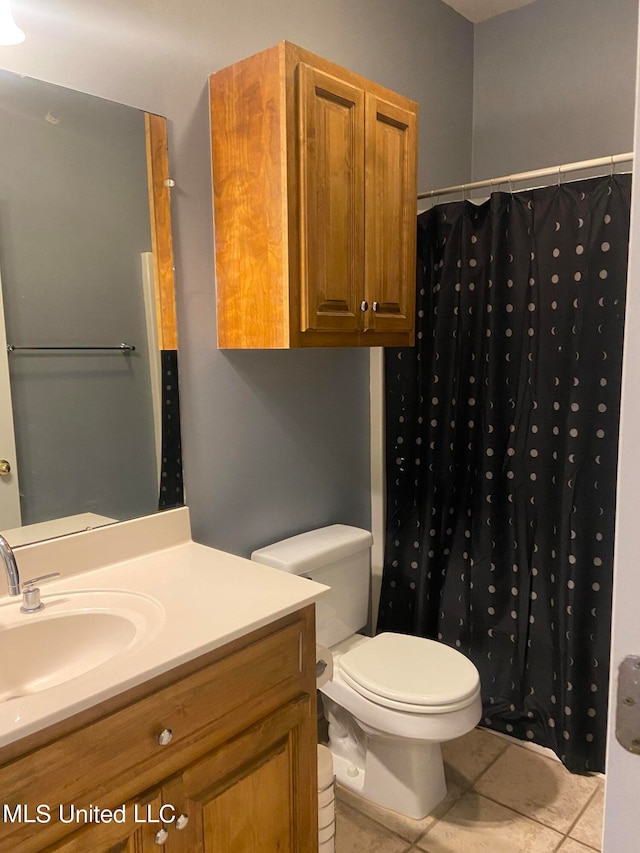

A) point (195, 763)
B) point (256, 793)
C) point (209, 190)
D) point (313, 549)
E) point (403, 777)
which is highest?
point (209, 190)

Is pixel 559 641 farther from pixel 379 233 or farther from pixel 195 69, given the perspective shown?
pixel 195 69

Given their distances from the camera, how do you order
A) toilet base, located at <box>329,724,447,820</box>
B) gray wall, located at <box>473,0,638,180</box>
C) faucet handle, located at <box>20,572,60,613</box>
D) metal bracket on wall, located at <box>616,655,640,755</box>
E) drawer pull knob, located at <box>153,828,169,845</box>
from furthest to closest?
gray wall, located at <box>473,0,638,180</box> → toilet base, located at <box>329,724,447,820</box> → faucet handle, located at <box>20,572,60,613</box> → drawer pull knob, located at <box>153,828,169,845</box> → metal bracket on wall, located at <box>616,655,640,755</box>

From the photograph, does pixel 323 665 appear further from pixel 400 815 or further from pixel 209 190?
pixel 209 190

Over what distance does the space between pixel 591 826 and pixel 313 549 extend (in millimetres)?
1129

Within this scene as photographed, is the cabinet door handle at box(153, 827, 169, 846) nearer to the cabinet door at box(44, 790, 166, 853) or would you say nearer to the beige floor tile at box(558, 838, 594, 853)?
the cabinet door at box(44, 790, 166, 853)

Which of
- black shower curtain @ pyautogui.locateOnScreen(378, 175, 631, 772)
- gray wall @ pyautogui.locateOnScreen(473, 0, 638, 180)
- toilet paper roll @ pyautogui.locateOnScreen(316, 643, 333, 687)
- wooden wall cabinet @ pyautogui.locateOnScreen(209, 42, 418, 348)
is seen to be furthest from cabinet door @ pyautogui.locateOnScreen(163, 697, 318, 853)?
gray wall @ pyautogui.locateOnScreen(473, 0, 638, 180)

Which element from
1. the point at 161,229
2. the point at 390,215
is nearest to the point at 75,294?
the point at 161,229

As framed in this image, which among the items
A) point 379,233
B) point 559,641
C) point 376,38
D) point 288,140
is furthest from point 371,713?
point 376,38

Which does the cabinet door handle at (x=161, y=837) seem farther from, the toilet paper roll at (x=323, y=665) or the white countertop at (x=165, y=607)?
the toilet paper roll at (x=323, y=665)

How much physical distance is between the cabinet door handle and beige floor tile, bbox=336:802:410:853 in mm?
857

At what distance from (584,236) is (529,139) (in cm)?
88

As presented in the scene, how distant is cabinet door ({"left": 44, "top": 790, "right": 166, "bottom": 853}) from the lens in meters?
1.00

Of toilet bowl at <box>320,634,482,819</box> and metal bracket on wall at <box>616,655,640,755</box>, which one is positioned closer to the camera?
metal bracket on wall at <box>616,655,640,755</box>

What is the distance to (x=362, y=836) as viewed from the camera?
1.81 metres
